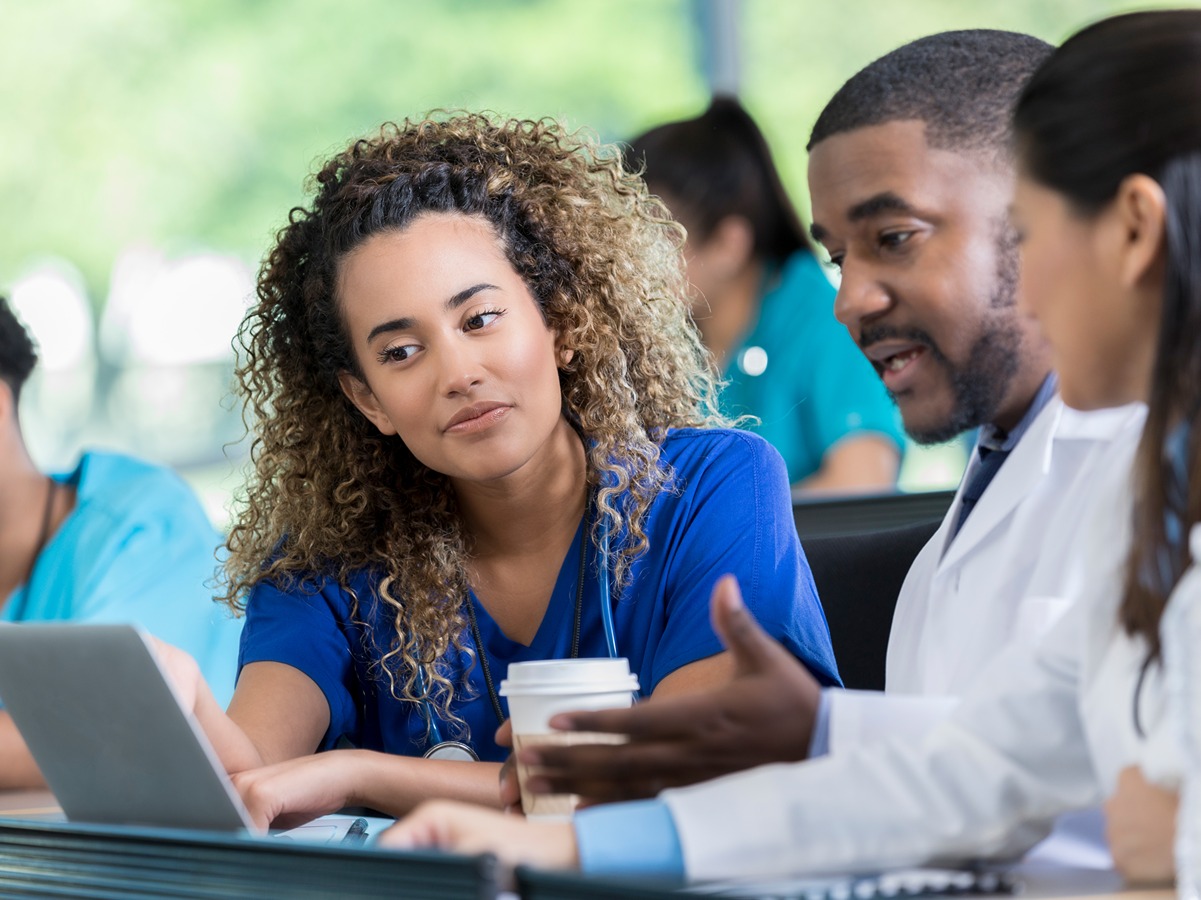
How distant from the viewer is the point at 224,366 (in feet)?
20.7

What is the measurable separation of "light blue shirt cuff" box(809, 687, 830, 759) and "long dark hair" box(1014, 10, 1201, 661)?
0.20 meters

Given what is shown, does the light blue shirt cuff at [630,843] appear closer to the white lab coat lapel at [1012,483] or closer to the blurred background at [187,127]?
the white lab coat lapel at [1012,483]

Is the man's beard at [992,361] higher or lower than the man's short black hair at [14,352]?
lower

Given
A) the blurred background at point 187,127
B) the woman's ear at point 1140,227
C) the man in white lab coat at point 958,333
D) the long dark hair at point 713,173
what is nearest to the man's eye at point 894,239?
the man in white lab coat at point 958,333

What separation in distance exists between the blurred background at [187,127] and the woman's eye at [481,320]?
170 inches

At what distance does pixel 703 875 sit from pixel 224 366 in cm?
568

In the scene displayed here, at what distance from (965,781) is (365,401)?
3.44 ft

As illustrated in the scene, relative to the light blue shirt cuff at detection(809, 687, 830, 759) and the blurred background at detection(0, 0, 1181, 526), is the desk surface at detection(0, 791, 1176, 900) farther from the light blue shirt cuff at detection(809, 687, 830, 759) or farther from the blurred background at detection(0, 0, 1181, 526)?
the blurred background at detection(0, 0, 1181, 526)

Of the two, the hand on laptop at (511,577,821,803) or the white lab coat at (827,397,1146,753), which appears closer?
the hand on laptop at (511,577,821,803)

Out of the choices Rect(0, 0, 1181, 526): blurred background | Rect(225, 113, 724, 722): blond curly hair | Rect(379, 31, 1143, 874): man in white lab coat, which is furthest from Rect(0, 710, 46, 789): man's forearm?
Rect(0, 0, 1181, 526): blurred background

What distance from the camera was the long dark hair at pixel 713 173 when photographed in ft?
11.4

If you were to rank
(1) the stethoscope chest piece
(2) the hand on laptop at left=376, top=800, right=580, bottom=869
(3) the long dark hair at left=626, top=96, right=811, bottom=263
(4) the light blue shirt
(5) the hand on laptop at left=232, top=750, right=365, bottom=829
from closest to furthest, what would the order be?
(2) the hand on laptop at left=376, top=800, right=580, bottom=869
(5) the hand on laptop at left=232, top=750, right=365, bottom=829
(1) the stethoscope chest piece
(4) the light blue shirt
(3) the long dark hair at left=626, top=96, right=811, bottom=263

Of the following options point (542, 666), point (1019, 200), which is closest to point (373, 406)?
point (542, 666)

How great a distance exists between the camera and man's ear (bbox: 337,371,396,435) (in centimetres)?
179
